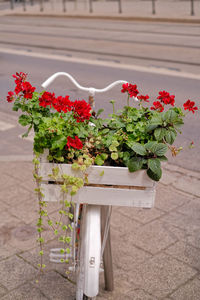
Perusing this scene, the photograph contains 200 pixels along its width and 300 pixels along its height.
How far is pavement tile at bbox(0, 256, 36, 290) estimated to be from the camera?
343 cm

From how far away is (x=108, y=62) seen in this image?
12977mm

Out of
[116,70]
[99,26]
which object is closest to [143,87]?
[116,70]

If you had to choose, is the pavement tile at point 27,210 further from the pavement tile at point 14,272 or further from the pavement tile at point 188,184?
the pavement tile at point 188,184

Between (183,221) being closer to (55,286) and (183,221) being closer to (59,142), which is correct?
(55,286)

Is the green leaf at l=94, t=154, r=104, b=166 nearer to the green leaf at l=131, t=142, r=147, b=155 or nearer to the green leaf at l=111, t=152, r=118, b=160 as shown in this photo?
the green leaf at l=111, t=152, r=118, b=160

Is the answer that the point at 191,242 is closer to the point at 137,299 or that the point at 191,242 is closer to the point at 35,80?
the point at 137,299

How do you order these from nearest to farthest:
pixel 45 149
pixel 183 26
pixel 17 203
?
pixel 45 149 → pixel 17 203 → pixel 183 26

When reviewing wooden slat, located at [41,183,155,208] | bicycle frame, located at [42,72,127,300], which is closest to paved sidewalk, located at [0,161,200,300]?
bicycle frame, located at [42,72,127,300]

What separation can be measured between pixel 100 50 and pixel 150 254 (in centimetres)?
1176

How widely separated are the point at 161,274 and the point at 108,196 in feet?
4.08

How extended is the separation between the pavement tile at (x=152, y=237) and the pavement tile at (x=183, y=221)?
0.42ft

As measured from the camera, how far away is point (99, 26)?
22156 mm

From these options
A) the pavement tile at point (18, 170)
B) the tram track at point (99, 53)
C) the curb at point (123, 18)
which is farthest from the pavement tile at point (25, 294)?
the curb at point (123, 18)

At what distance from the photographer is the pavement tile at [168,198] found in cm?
466
